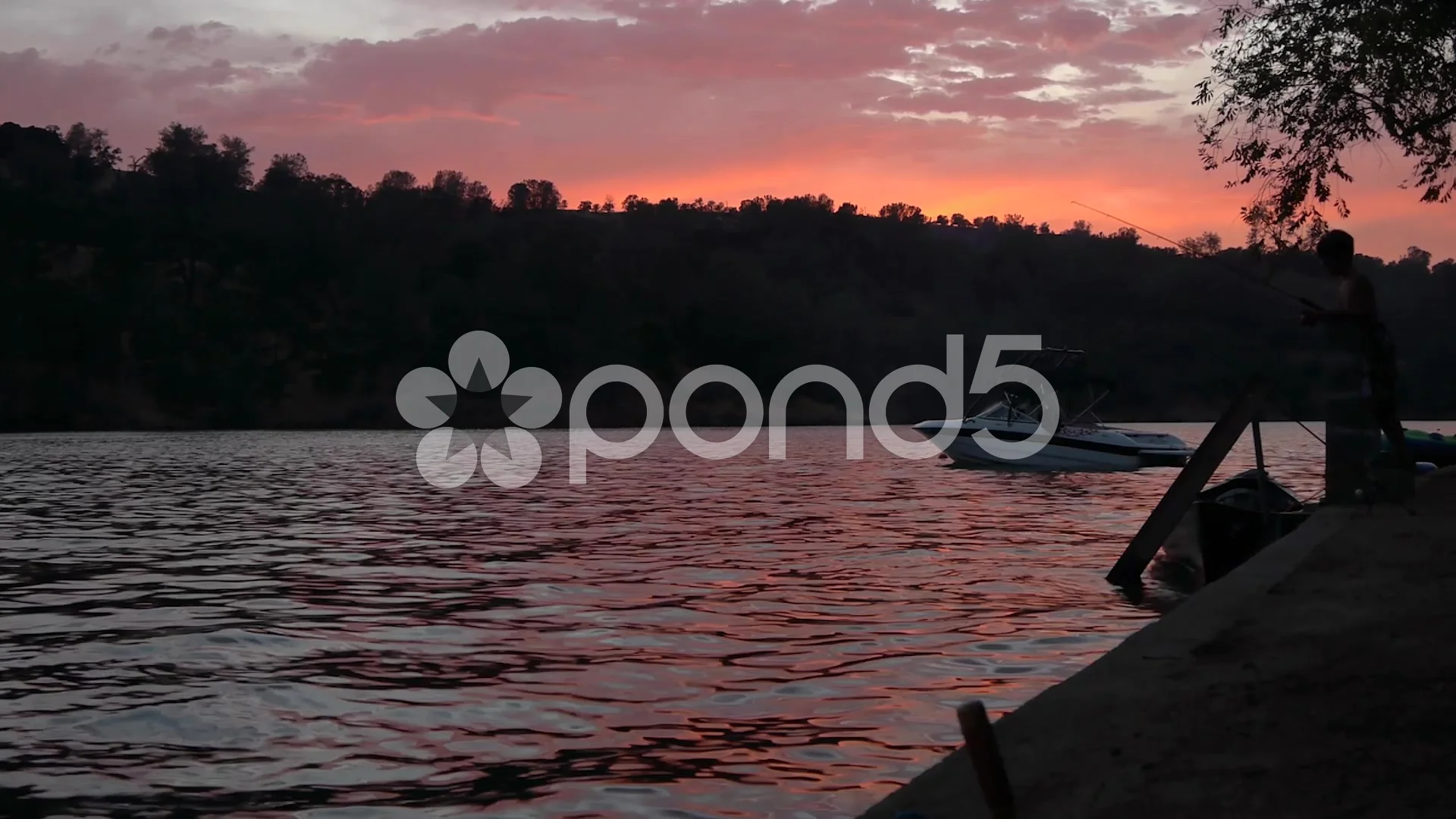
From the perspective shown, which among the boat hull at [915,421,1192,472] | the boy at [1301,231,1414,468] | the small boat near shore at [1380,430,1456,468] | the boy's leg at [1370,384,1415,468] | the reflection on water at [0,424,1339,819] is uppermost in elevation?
the boy at [1301,231,1414,468]

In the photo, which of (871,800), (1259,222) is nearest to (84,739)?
(871,800)

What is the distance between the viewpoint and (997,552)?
1736 cm

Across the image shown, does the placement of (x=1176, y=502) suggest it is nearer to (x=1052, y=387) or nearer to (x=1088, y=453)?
(x=1088, y=453)

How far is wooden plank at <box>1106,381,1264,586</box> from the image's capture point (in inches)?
525

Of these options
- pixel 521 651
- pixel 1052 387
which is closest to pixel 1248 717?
pixel 521 651

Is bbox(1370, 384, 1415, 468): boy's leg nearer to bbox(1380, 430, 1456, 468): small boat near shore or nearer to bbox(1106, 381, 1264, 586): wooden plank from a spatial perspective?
bbox(1106, 381, 1264, 586): wooden plank

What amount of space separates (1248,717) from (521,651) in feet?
21.0

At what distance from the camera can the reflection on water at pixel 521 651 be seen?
22.8ft

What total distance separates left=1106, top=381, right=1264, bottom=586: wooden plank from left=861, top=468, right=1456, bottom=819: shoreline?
15.8 feet

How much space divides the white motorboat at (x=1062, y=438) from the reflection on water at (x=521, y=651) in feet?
36.5

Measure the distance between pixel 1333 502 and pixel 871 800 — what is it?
7829 millimetres

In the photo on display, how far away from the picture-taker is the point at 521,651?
1052cm

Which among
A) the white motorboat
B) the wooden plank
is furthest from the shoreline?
the white motorboat

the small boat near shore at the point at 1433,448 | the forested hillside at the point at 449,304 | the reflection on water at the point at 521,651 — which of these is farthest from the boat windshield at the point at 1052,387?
the forested hillside at the point at 449,304
